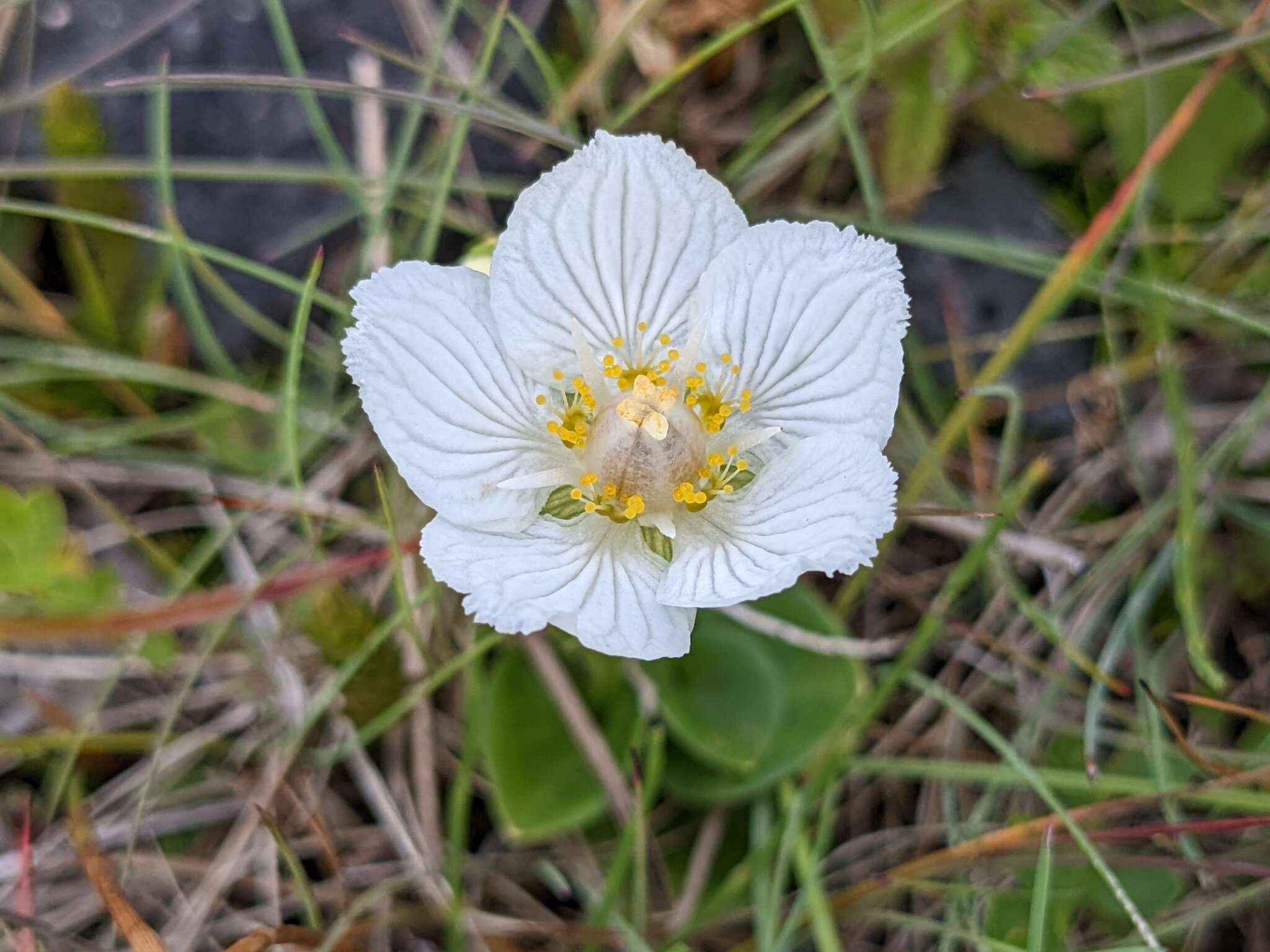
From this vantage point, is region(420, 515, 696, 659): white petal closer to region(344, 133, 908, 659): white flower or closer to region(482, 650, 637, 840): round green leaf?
region(344, 133, 908, 659): white flower

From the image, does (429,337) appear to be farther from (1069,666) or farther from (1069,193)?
(1069,193)

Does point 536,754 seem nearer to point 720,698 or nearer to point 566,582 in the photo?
point 720,698

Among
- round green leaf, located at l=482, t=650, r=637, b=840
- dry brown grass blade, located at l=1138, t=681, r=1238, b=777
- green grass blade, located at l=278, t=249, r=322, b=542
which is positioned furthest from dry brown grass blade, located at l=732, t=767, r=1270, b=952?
green grass blade, located at l=278, t=249, r=322, b=542

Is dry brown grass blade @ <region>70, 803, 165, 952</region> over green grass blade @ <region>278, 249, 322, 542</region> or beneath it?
beneath

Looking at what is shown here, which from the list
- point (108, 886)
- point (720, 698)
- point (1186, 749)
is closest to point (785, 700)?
point (720, 698)

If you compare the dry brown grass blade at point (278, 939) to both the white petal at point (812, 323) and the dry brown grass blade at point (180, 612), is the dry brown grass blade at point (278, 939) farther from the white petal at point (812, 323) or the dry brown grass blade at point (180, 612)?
the white petal at point (812, 323)

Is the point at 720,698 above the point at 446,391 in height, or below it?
below
